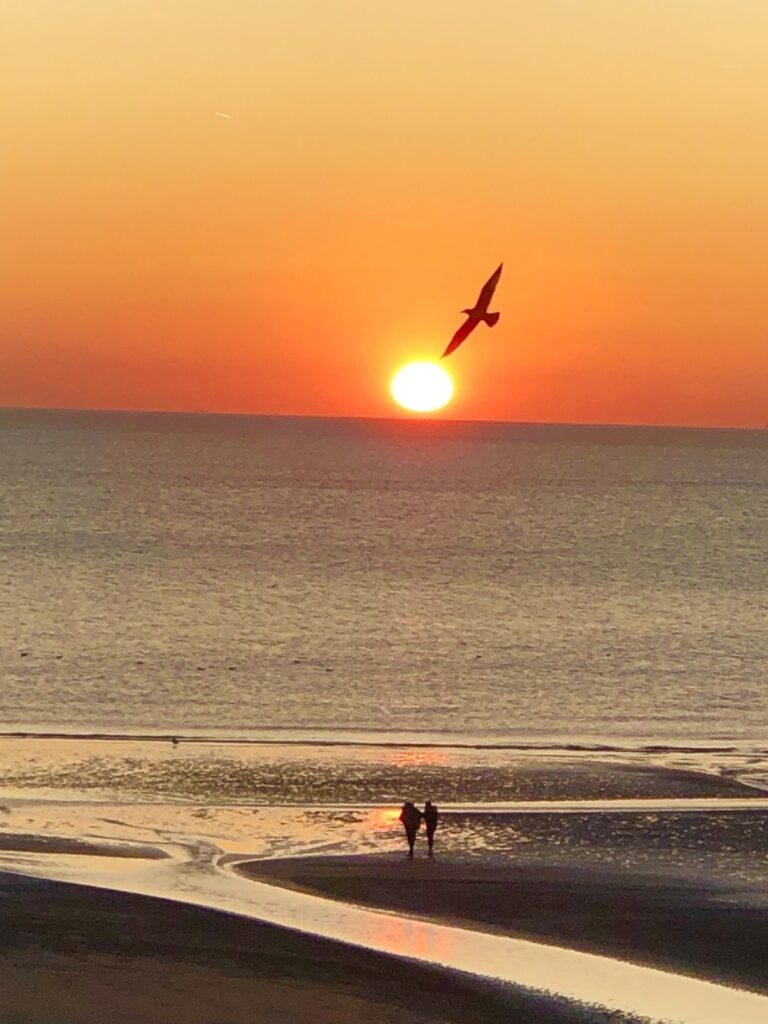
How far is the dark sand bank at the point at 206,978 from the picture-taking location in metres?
21.3

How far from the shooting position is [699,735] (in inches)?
1825

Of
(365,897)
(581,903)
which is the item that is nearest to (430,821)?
(365,897)

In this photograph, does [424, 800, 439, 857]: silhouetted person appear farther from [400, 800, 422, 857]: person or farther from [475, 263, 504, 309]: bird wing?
[475, 263, 504, 309]: bird wing

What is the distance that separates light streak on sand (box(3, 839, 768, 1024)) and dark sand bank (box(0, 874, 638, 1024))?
1.70ft

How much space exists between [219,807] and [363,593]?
186 ft

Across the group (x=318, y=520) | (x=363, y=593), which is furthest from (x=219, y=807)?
(x=318, y=520)

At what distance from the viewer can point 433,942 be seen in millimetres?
24469

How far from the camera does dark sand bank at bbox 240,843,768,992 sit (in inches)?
963

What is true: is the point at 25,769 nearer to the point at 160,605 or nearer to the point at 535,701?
the point at 535,701

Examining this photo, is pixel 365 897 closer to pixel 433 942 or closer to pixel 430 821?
pixel 433 942

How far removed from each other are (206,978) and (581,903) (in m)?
6.92

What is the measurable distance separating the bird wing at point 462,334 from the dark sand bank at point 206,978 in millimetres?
8689

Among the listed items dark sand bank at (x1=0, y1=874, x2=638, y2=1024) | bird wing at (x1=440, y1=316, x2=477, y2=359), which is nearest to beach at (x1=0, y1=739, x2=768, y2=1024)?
dark sand bank at (x1=0, y1=874, x2=638, y2=1024)

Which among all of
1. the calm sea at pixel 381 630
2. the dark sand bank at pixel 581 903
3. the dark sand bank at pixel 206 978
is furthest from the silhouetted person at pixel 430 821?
the calm sea at pixel 381 630
